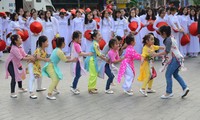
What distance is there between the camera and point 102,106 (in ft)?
22.6

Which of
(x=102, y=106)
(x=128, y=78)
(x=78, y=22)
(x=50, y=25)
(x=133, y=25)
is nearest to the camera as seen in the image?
(x=102, y=106)

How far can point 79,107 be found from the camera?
6863 millimetres

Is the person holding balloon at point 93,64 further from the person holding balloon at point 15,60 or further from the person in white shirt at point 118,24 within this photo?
the person in white shirt at point 118,24

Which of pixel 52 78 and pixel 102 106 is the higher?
pixel 52 78

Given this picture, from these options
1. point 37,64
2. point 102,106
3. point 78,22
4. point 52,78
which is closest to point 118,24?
point 78,22

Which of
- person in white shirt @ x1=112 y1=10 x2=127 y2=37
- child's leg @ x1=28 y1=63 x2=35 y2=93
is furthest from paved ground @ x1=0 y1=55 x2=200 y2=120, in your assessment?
person in white shirt @ x1=112 y1=10 x2=127 y2=37

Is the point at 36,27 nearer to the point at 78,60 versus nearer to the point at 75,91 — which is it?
the point at 78,60

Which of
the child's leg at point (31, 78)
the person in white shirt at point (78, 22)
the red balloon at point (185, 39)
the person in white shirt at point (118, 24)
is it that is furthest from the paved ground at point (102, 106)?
the person in white shirt at point (78, 22)

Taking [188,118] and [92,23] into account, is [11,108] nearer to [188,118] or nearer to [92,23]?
[188,118]

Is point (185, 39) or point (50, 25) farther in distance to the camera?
point (50, 25)

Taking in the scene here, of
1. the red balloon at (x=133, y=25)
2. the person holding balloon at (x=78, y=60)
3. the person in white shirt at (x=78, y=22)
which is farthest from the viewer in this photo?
the person in white shirt at (x=78, y=22)

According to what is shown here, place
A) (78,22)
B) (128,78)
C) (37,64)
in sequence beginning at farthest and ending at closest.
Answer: (78,22) < (37,64) < (128,78)

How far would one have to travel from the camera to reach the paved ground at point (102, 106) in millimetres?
6234

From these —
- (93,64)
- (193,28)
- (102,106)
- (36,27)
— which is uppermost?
(36,27)
